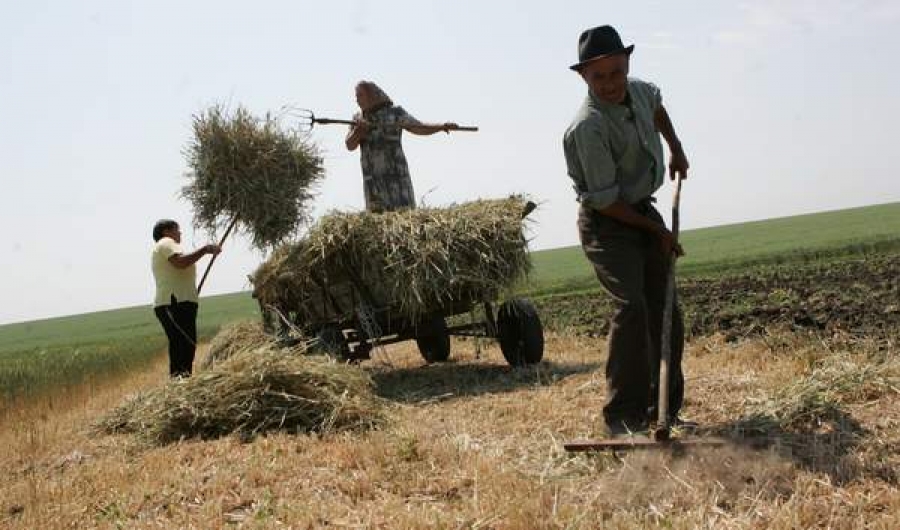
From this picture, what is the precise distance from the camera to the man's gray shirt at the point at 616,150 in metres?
4.34

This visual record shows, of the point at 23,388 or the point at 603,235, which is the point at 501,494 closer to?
the point at 603,235

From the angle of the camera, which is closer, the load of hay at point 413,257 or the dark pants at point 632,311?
the dark pants at point 632,311

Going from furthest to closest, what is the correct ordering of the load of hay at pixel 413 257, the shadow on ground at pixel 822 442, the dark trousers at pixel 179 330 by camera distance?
the dark trousers at pixel 179 330 → the load of hay at pixel 413 257 → the shadow on ground at pixel 822 442

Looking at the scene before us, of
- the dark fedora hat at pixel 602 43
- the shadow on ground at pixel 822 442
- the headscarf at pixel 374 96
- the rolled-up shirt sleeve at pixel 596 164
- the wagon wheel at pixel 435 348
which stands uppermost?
the headscarf at pixel 374 96

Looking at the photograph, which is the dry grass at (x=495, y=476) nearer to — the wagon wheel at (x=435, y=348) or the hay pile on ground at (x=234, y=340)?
the hay pile on ground at (x=234, y=340)

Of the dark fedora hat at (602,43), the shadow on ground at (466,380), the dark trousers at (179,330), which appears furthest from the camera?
the dark trousers at (179,330)

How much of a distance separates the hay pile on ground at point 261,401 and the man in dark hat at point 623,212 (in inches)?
70.9

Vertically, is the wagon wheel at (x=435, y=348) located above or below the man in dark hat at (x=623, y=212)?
below

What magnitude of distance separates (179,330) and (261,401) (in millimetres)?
2640

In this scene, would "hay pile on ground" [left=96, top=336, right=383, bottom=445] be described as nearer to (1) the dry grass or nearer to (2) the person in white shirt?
(1) the dry grass

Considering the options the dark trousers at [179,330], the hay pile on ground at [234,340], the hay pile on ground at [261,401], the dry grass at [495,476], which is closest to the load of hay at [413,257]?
the hay pile on ground at [234,340]

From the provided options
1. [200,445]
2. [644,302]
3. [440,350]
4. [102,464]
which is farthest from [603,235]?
[440,350]

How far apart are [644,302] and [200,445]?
2.73m

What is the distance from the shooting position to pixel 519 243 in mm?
7293
